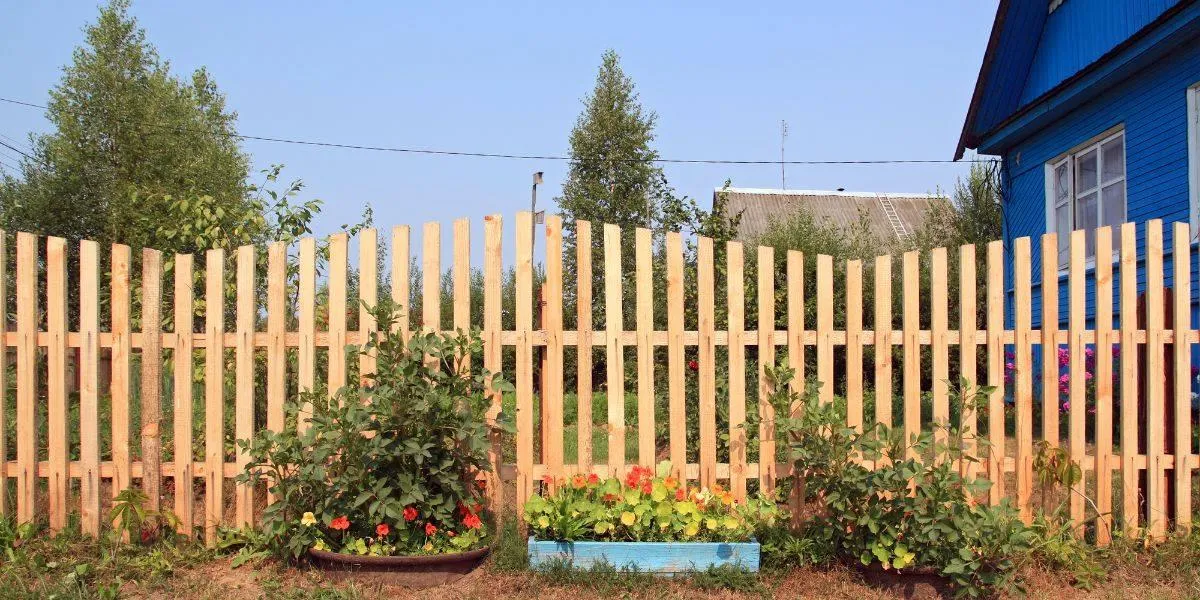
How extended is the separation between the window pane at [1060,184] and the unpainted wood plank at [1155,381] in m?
5.46

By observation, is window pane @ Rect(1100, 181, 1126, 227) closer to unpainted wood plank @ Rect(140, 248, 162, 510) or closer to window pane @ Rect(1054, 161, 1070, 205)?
window pane @ Rect(1054, 161, 1070, 205)

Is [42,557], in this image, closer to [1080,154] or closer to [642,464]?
[642,464]

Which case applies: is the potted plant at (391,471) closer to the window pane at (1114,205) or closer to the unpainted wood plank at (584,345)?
the unpainted wood plank at (584,345)

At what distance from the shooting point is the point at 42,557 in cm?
423

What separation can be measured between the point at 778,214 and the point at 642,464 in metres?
19.5

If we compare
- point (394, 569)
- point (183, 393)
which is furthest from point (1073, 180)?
point (183, 393)

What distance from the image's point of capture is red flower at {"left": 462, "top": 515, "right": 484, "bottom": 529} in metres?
4.11

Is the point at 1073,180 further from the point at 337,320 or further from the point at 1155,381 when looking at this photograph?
the point at 337,320

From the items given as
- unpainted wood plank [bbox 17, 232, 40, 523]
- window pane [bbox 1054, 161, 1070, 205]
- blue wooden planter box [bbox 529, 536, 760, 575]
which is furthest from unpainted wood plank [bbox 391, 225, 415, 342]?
window pane [bbox 1054, 161, 1070, 205]

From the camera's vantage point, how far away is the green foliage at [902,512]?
3.88m

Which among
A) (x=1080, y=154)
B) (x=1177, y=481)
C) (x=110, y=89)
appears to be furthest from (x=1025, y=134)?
(x=110, y=89)

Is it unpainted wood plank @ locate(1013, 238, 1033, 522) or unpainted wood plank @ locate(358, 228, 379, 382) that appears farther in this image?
unpainted wood plank @ locate(1013, 238, 1033, 522)

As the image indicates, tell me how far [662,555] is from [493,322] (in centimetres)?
137

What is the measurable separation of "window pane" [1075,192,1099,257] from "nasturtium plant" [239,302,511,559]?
24.4ft
